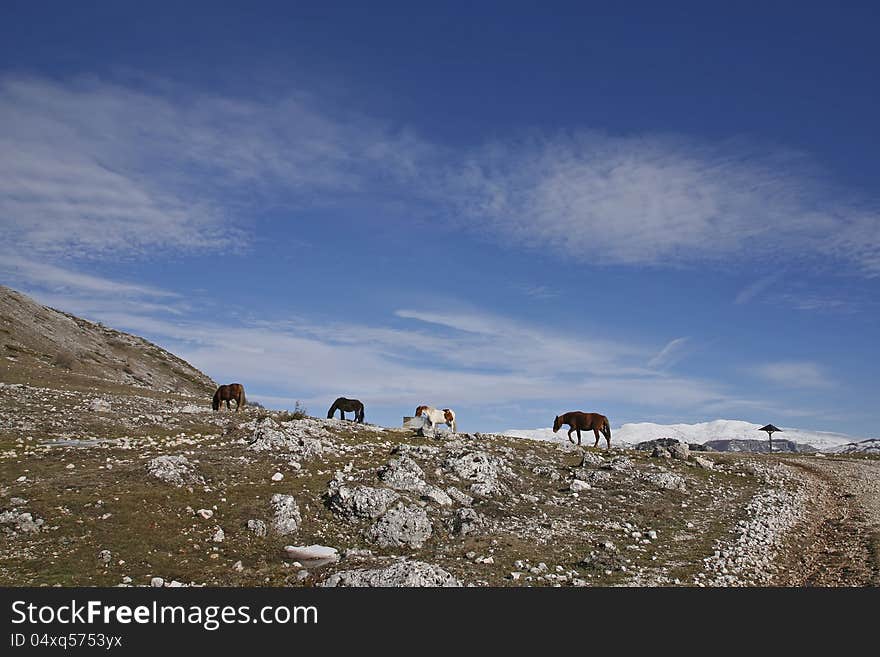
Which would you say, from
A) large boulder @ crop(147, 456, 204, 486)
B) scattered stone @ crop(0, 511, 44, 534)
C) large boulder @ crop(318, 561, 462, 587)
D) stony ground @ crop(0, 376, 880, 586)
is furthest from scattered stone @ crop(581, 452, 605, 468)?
scattered stone @ crop(0, 511, 44, 534)

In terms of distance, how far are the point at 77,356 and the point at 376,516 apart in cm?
7599

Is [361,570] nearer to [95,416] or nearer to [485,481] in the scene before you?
[485,481]

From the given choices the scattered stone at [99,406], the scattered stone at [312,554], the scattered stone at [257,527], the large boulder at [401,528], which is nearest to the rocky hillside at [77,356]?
the scattered stone at [99,406]

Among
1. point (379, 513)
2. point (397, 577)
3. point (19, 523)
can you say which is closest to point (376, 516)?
point (379, 513)

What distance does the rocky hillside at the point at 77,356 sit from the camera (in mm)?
55688

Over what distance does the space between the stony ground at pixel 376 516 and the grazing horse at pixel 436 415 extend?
10072 millimetres

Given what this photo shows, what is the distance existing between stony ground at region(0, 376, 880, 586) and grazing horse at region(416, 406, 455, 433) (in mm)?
10072

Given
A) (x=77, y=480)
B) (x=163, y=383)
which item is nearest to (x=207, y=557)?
(x=77, y=480)

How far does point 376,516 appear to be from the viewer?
21.0m

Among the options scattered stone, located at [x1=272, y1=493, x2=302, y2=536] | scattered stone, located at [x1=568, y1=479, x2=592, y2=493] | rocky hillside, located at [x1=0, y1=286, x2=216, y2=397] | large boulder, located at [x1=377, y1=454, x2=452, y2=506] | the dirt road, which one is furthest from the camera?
rocky hillside, located at [x1=0, y1=286, x2=216, y2=397]

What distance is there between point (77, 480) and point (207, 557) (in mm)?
7437

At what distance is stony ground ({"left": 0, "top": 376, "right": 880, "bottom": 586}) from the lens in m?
17.1

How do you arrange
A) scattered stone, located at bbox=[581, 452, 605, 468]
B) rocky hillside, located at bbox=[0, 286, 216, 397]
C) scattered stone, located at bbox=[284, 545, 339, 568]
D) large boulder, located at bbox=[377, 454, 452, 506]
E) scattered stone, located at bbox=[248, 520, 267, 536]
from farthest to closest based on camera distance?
rocky hillside, located at bbox=[0, 286, 216, 397] → scattered stone, located at bbox=[581, 452, 605, 468] → large boulder, located at bbox=[377, 454, 452, 506] → scattered stone, located at bbox=[248, 520, 267, 536] → scattered stone, located at bbox=[284, 545, 339, 568]

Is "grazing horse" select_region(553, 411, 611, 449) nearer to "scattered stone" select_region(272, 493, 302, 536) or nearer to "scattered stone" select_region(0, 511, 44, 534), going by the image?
"scattered stone" select_region(272, 493, 302, 536)
